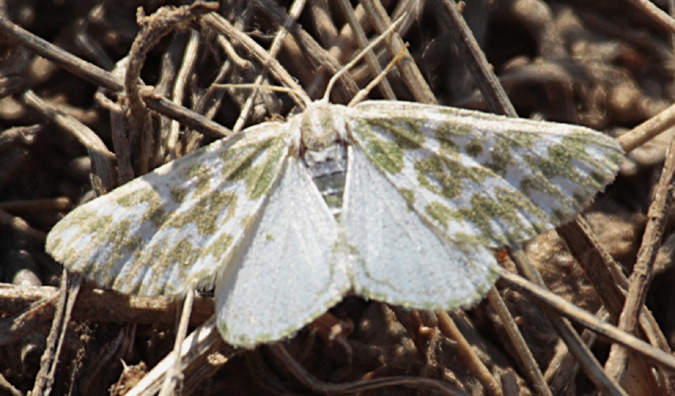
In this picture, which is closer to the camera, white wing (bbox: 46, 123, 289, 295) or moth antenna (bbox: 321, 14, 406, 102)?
white wing (bbox: 46, 123, 289, 295)

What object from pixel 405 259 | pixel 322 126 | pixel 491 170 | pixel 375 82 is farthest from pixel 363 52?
pixel 405 259

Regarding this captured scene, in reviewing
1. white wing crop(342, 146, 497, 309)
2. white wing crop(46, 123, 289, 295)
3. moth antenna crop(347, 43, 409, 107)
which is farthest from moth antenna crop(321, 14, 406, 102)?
white wing crop(342, 146, 497, 309)

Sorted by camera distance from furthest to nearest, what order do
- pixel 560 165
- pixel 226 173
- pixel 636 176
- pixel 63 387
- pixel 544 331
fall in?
pixel 636 176
pixel 544 331
pixel 63 387
pixel 226 173
pixel 560 165

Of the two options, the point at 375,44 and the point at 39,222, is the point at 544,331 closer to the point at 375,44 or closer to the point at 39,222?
the point at 375,44

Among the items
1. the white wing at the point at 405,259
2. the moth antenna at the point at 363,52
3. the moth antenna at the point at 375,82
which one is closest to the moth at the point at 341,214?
the white wing at the point at 405,259

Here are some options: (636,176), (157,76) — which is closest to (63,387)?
(157,76)

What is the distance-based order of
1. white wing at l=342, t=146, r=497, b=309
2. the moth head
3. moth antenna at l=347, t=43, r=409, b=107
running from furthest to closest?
moth antenna at l=347, t=43, r=409, b=107
the moth head
white wing at l=342, t=146, r=497, b=309

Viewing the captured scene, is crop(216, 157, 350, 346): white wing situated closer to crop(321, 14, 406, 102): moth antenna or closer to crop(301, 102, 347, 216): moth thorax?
crop(301, 102, 347, 216): moth thorax
